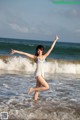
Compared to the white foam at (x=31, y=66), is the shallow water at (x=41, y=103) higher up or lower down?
lower down

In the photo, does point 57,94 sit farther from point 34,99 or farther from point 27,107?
point 27,107

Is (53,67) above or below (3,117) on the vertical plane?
above

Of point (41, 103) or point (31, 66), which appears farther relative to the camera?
point (31, 66)

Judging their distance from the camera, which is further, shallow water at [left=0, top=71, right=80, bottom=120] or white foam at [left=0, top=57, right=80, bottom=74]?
white foam at [left=0, top=57, right=80, bottom=74]

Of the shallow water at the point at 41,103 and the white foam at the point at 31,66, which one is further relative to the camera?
the white foam at the point at 31,66

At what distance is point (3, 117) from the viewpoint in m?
7.45

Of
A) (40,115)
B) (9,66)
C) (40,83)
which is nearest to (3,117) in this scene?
(40,115)

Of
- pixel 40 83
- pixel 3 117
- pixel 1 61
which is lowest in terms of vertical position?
pixel 3 117

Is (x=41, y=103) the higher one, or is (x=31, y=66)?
(x=31, y=66)

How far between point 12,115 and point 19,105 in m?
0.99

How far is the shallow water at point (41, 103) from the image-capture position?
7836mm

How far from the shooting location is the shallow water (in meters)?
7.84

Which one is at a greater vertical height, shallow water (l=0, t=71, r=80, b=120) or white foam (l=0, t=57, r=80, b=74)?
white foam (l=0, t=57, r=80, b=74)

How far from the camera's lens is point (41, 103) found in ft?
29.8
